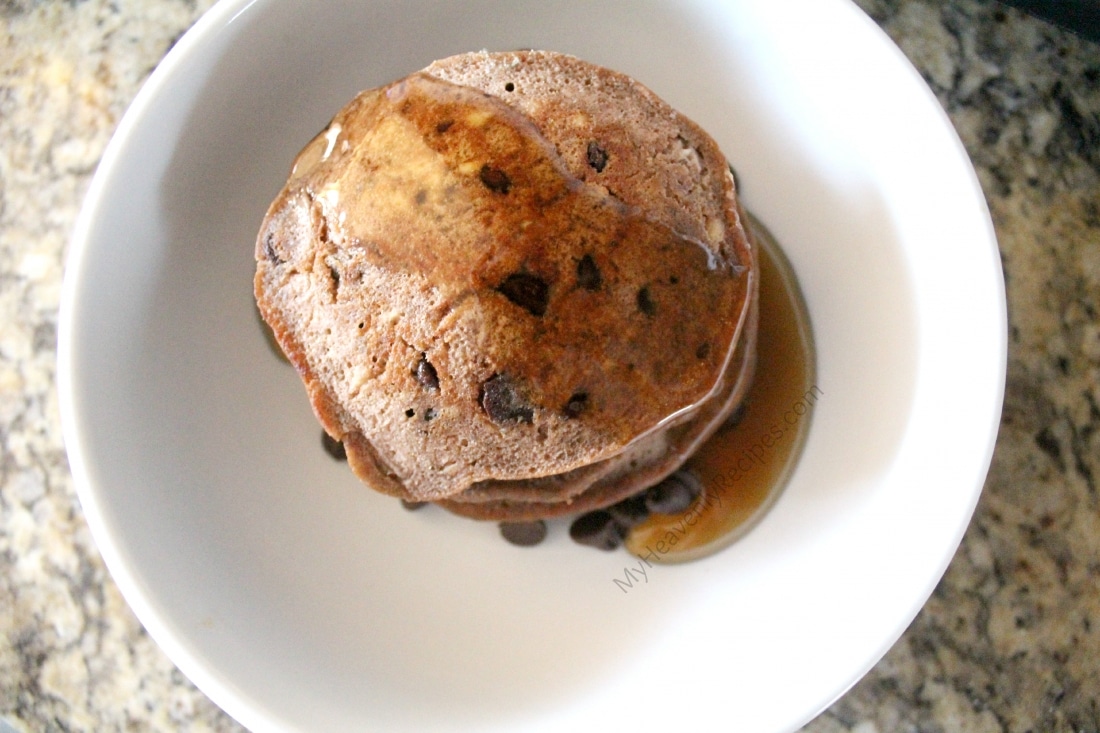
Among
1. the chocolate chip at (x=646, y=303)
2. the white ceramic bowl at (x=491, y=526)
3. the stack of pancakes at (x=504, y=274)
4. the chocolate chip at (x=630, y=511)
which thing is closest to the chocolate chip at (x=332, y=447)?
the white ceramic bowl at (x=491, y=526)

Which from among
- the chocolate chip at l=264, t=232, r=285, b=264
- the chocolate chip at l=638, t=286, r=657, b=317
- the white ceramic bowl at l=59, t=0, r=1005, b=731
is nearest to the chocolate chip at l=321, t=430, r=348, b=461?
the white ceramic bowl at l=59, t=0, r=1005, b=731

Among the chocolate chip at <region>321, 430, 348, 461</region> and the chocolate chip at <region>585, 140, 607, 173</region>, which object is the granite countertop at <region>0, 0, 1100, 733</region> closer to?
the chocolate chip at <region>321, 430, 348, 461</region>

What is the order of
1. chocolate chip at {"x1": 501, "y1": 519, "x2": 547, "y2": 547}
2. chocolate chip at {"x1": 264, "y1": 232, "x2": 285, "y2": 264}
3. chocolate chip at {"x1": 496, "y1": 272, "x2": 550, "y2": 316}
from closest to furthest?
chocolate chip at {"x1": 496, "y1": 272, "x2": 550, "y2": 316} < chocolate chip at {"x1": 264, "y1": 232, "x2": 285, "y2": 264} < chocolate chip at {"x1": 501, "y1": 519, "x2": 547, "y2": 547}

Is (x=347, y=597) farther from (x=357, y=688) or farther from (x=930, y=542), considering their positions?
(x=930, y=542)

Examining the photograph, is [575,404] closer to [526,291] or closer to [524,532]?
[526,291]

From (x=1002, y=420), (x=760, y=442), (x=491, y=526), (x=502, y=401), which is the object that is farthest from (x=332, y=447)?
(x=1002, y=420)

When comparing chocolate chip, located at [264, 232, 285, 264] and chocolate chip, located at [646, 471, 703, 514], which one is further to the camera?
chocolate chip, located at [646, 471, 703, 514]
